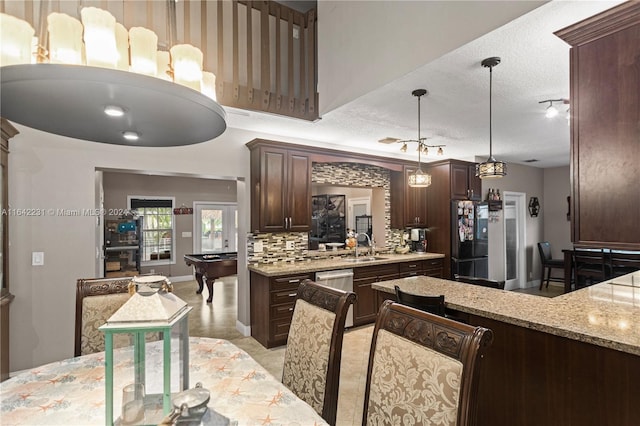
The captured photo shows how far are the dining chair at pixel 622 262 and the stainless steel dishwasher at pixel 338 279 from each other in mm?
3911

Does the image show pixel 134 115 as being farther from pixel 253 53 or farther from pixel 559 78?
pixel 253 53

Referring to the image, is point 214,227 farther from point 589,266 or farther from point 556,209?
point 556,209

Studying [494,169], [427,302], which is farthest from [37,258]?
[494,169]

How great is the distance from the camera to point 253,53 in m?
4.11

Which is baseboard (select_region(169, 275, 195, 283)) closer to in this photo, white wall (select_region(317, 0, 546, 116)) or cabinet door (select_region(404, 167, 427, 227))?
cabinet door (select_region(404, 167, 427, 227))

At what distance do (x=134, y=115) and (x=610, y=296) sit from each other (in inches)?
124

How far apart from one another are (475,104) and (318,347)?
295 cm

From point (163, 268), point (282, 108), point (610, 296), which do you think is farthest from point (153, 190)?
point (610, 296)

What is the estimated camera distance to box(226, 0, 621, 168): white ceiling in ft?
6.95

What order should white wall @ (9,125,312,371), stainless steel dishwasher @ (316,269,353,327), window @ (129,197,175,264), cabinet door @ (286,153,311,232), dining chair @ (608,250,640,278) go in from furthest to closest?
1. window @ (129,197,175,264)
2. dining chair @ (608,250,640,278)
3. cabinet door @ (286,153,311,232)
4. stainless steel dishwasher @ (316,269,353,327)
5. white wall @ (9,125,312,371)

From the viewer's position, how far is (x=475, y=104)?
3.30 m

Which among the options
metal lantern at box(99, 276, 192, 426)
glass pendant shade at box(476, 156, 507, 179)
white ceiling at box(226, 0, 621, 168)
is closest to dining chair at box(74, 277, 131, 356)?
metal lantern at box(99, 276, 192, 426)

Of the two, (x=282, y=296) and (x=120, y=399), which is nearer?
(x=120, y=399)

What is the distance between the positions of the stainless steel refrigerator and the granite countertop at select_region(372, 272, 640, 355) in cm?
260
